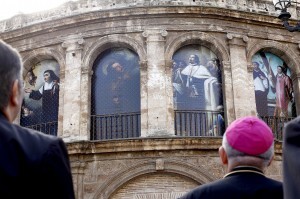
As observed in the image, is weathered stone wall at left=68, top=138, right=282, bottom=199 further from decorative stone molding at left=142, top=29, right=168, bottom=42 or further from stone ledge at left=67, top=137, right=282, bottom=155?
decorative stone molding at left=142, top=29, right=168, bottom=42

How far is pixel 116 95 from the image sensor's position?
14867mm

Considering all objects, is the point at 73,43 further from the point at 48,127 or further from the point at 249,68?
the point at 249,68

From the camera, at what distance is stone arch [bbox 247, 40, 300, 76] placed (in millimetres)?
15805

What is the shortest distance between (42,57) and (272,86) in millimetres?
7549

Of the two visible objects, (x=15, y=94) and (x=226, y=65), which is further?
(x=226, y=65)

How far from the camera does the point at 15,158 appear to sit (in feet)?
5.76

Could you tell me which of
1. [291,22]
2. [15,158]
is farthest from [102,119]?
[15,158]

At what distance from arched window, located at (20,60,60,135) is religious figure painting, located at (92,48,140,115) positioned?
1.40m

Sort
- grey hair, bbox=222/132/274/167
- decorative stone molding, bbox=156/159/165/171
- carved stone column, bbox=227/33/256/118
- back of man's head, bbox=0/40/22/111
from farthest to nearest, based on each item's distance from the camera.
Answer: carved stone column, bbox=227/33/256/118 < decorative stone molding, bbox=156/159/165/171 < grey hair, bbox=222/132/274/167 < back of man's head, bbox=0/40/22/111

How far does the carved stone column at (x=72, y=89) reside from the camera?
14.4m

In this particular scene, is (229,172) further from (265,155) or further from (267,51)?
(267,51)

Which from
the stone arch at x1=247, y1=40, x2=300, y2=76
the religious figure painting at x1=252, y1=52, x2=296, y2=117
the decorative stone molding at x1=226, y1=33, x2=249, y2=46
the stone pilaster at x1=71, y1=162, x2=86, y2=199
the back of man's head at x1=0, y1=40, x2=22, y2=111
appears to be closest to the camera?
the back of man's head at x1=0, y1=40, x2=22, y2=111

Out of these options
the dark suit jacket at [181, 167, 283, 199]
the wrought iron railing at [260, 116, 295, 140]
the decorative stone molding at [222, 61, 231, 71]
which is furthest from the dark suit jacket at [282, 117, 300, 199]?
the wrought iron railing at [260, 116, 295, 140]

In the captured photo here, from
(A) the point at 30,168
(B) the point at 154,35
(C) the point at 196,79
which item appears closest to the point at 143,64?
(B) the point at 154,35
